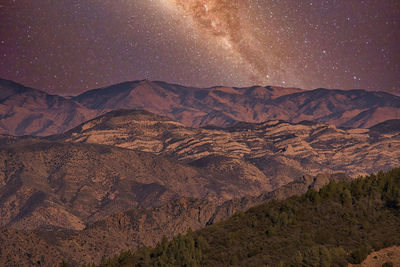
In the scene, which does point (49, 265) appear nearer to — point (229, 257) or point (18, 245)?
point (18, 245)

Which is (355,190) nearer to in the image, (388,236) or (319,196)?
(319,196)

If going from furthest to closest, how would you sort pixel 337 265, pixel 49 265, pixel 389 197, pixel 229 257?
pixel 49 265, pixel 389 197, pixel 229 257, pixel 337 265

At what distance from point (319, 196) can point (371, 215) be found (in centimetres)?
1151

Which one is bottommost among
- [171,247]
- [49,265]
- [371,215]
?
[49,265]

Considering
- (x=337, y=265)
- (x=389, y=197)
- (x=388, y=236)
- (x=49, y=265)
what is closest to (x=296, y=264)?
(x=337, y=265)

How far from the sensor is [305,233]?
79500 millimetres

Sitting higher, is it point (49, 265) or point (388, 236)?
point (388, 236)

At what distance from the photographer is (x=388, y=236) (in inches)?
2847

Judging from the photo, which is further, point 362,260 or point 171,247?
point 171,247

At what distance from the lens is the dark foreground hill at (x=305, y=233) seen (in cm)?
7088

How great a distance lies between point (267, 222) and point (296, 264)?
22.7m

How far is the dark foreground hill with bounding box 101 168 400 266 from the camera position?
70.9 meters

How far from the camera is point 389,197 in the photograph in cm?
8650

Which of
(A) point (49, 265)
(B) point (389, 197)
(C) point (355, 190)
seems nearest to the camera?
(B) point (389, 197)
